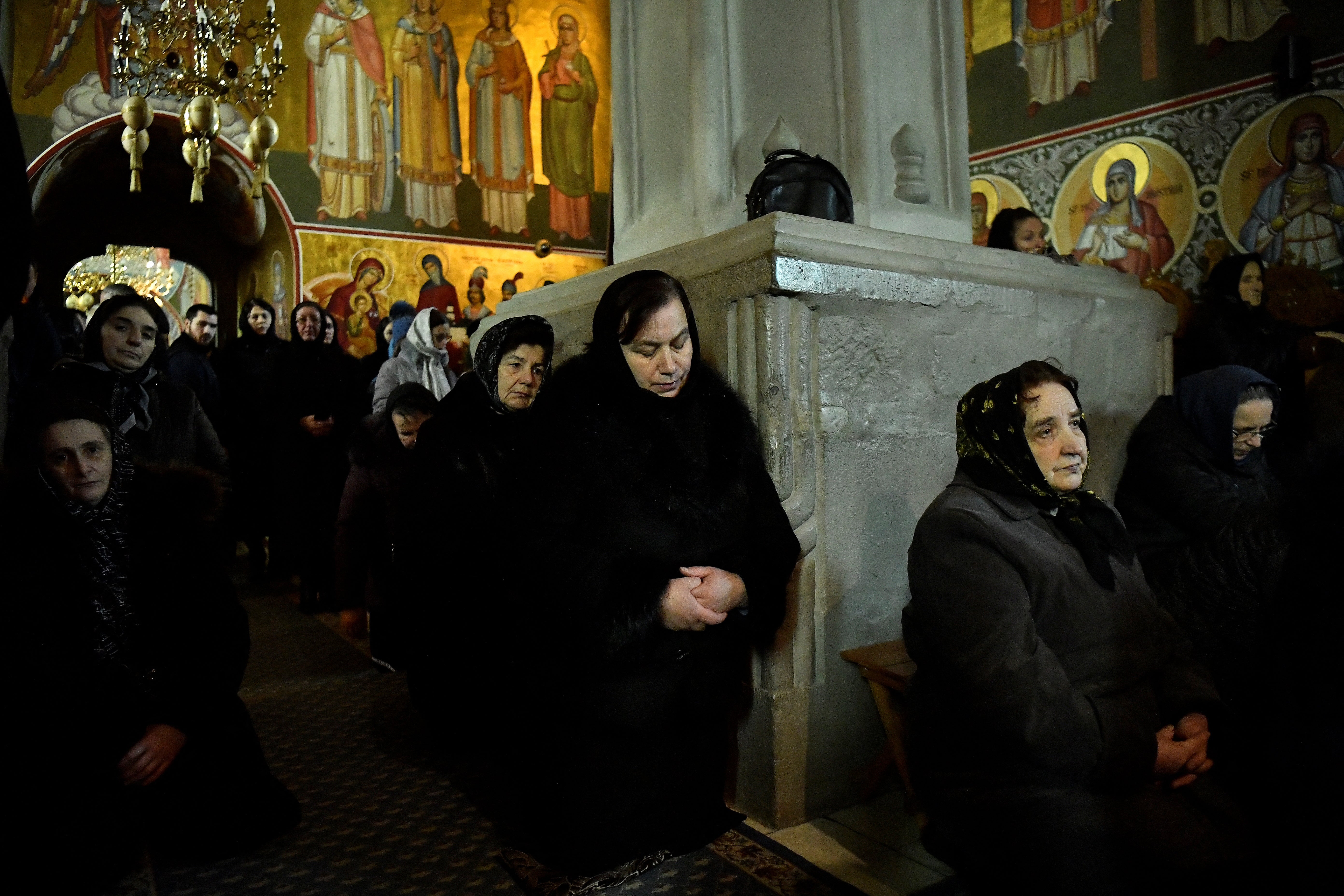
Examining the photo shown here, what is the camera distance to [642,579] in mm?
1959

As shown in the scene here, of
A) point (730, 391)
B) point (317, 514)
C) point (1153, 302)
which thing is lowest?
point (317, 514)

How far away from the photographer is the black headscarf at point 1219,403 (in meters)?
2.74

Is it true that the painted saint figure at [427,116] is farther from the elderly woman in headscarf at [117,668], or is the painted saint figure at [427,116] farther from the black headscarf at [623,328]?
the black headscarf at [623,328]

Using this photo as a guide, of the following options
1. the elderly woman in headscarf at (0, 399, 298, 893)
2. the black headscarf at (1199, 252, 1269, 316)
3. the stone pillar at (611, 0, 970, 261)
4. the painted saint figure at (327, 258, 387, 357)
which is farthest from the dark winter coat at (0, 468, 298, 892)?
the painted saint figure at (327, 258, 387, 357)

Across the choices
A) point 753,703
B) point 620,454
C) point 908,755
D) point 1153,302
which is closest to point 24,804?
point 620,454

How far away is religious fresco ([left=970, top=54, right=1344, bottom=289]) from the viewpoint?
Result: 800cm

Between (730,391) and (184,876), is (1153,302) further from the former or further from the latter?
(184,876)

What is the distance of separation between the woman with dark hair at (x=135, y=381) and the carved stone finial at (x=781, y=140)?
2.27 meters

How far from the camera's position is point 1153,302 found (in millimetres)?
3369

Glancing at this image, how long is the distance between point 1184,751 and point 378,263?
1113cm

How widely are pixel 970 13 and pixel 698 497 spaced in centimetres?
1140

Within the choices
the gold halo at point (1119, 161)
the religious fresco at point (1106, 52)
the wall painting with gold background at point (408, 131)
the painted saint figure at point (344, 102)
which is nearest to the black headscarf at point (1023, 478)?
the religious fresco at point (1106, 52)

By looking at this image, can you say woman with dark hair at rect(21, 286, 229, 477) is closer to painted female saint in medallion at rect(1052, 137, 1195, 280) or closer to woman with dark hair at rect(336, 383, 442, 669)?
woman with dark hair at rect(336, 383, 442, 669)

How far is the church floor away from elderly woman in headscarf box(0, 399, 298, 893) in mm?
135
